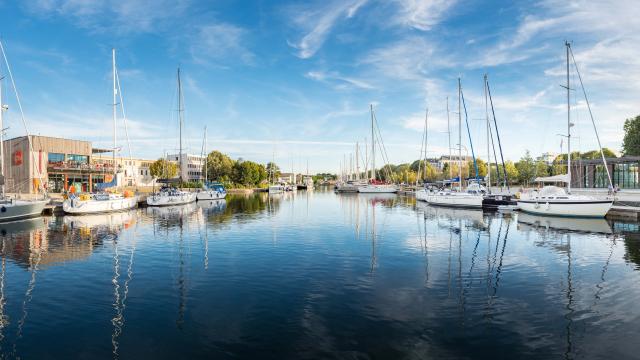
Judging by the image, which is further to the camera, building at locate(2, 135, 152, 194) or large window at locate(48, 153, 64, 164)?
large window at locate(48, 153, 64, 164)

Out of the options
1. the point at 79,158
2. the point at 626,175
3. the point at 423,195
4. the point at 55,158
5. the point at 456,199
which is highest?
the point at 79,158

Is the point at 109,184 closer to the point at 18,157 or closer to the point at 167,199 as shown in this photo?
the point at 167,199

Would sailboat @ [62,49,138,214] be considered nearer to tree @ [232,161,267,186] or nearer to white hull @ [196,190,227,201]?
white hull @ [196,190,227,201]

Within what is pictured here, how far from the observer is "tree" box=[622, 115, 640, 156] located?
81812mm

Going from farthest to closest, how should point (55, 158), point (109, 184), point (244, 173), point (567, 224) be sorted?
point (244, 173) → point (55, 158) → point (109, 184) → point (567, 224)

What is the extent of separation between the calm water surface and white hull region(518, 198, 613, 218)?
1303 centimetres

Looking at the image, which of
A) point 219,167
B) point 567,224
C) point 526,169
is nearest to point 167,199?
point 567,224

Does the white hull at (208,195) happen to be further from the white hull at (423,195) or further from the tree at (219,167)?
the tree at (219,167)

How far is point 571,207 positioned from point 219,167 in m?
115

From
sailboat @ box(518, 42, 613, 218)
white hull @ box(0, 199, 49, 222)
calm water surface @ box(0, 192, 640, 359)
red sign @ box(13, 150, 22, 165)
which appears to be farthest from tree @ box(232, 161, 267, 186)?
calm water surface @ box(0, 192, 640, 359)

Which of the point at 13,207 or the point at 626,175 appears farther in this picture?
the point at 626,175

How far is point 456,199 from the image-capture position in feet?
193

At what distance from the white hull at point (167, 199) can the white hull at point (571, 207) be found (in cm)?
5447

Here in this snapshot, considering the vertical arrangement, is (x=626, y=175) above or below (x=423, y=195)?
above
